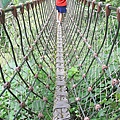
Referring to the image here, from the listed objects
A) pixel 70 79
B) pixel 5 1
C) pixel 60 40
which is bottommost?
pixel 5 1

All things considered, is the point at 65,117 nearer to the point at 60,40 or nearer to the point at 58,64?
the point at 58,64

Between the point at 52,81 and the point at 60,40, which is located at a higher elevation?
the point at 52,81

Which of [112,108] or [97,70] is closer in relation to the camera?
[112,108]

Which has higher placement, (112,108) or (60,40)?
(112,108)

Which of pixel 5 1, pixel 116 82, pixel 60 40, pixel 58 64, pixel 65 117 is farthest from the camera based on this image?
pixel 5 1

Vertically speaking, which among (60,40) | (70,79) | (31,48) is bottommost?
(60,40)

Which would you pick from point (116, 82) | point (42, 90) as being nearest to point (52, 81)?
point (42, 90)

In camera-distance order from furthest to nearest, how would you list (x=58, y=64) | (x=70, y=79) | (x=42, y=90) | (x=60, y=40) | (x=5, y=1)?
(x=5, y=1) → (x=60, y=40) → (x=58, y=64) → (x=70, y=79) → (x=42, y=90)

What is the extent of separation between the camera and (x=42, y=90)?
1443mm

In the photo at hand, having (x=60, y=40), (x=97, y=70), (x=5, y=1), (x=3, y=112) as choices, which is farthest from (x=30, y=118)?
(x=5, y=1)

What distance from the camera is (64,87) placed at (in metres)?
1.44

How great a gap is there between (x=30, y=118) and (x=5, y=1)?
28.9ft

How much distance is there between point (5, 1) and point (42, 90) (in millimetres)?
8680

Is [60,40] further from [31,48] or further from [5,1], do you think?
[5,1]
